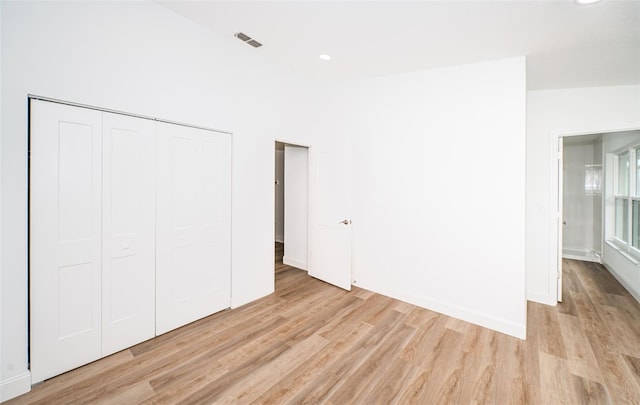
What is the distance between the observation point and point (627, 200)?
13.9 ft

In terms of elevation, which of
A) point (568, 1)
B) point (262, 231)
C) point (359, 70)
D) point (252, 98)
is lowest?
point (262, 231)

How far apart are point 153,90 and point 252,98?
1.08 metres

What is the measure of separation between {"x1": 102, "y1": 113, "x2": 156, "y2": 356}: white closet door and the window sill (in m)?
5.96

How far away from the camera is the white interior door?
3.74 meters

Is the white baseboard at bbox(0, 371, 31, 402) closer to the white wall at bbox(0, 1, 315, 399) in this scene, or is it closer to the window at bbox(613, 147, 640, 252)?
the white wall at bbox(0, 1, 315, 399)

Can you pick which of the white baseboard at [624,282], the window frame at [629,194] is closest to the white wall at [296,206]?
the white baseboard at [624,282]

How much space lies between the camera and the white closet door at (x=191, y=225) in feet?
8.32

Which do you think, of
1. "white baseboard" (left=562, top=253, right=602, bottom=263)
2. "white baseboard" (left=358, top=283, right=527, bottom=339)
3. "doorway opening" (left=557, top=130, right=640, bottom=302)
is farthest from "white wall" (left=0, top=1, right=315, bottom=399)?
"white baseboard" (left=562, top=253, right=602, bottom=263)

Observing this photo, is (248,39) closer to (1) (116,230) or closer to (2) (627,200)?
(1) (116,230)

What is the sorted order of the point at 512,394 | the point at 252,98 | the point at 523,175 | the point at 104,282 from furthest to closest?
the point at 252,98, the point at 523,175, the point at 104,282, the point at 512,394

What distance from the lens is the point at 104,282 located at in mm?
2201

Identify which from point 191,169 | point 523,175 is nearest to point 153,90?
point 191,169

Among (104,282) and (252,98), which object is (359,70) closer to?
(252,98)

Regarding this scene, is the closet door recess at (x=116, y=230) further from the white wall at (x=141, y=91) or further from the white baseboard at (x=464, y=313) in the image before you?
the white baseboard at (x=464, y=313)
